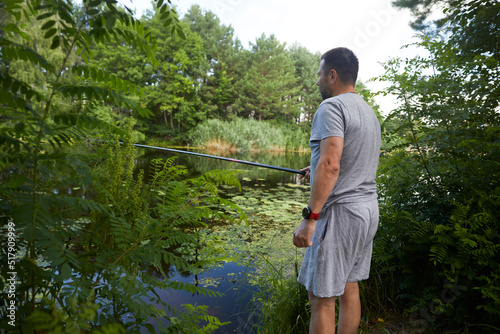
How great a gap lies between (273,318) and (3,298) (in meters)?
1.69

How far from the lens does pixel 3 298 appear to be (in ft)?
3.18

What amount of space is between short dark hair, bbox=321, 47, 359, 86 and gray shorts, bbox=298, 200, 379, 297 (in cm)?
76

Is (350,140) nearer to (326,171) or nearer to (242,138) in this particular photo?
(326,171)

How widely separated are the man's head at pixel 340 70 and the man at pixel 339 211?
7cm

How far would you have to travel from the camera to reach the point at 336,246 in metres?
1.59

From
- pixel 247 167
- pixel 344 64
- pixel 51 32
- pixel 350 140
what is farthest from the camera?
pixel 247 167

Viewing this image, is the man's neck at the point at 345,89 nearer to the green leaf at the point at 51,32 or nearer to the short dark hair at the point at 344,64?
the short dark hair at the point at 344,64

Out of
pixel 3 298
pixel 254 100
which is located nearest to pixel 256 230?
pixel 3 298

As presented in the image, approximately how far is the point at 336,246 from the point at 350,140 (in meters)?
0.58

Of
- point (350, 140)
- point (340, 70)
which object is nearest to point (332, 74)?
point (340, 70)

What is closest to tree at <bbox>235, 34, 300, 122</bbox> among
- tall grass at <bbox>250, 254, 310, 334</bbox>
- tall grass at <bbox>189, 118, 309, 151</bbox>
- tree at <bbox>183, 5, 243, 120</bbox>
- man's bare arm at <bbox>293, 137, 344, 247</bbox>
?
tree at <bbox>183, 5, 243, 120</bbox>

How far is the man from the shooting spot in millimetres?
1555

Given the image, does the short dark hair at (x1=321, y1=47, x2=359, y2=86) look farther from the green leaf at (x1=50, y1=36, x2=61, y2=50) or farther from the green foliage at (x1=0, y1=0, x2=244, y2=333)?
the green leaf at (x1=50, y1=36, x2=61, y2=50)

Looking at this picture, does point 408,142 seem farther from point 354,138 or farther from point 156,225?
point 156,225
